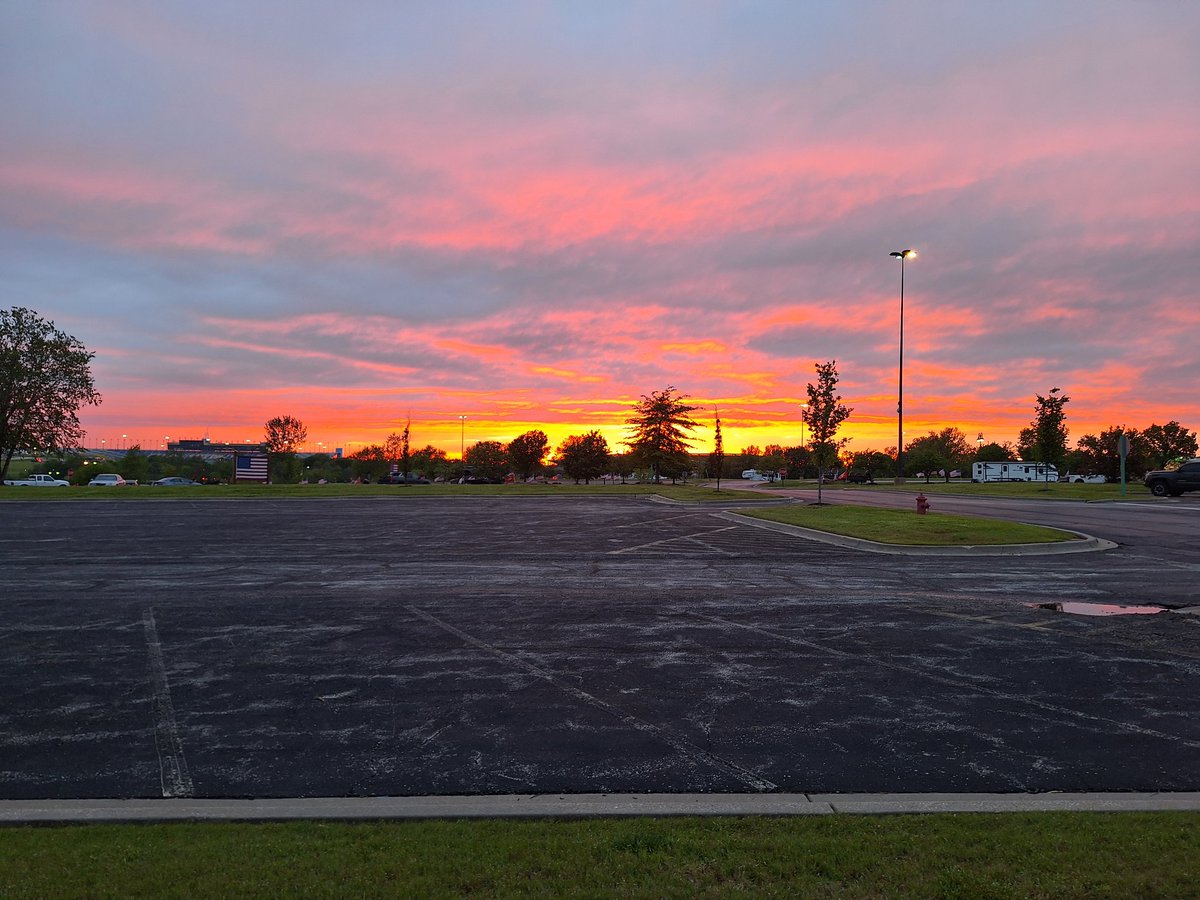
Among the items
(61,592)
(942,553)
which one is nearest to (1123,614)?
(942,553)

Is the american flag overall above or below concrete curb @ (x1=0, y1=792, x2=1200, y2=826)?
above

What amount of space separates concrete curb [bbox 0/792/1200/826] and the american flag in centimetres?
5572

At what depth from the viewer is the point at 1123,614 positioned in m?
10.1

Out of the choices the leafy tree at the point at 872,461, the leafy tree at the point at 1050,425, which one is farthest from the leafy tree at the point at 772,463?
the leafy tree at the point at 1050,425

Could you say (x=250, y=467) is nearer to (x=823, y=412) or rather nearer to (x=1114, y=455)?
(x=823, y=412)

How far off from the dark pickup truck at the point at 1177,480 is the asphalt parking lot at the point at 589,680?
2848cm

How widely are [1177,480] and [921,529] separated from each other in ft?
87.6

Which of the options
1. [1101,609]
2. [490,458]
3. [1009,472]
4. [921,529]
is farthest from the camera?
[490,458]

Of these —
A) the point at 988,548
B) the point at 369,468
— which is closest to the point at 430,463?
the point at 369,468

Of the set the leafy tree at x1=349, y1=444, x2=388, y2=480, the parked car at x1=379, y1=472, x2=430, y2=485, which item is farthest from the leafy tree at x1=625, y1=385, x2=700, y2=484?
the leafy tree at x1=349, y1=444, x2=388, y2=480

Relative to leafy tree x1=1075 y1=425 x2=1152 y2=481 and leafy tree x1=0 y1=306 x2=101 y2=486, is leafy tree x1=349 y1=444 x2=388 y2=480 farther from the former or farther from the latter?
leafy tree x1=1075 y1=425 x2=1152 y2=481

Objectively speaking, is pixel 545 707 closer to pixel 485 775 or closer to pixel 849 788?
pixel 485 775

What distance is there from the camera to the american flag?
182 feet

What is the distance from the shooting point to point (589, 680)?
7.10 m
